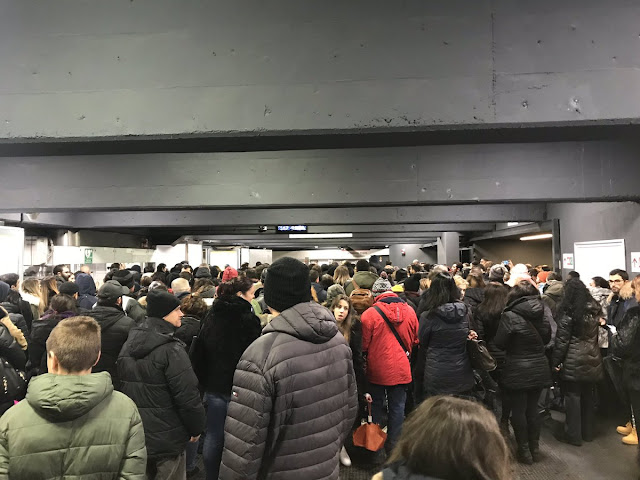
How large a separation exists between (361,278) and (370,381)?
970mm

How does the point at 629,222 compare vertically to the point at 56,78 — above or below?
below

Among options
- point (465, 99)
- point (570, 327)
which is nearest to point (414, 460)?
point (465, 99)

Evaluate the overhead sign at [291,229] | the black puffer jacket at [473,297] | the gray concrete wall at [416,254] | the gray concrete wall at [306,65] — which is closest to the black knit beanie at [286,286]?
the gray concrete wall at [306,65]

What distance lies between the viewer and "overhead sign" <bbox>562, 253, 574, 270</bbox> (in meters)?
8.95

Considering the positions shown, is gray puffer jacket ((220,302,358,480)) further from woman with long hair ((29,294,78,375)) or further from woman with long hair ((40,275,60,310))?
woman with long hair ((40,275,60,310))

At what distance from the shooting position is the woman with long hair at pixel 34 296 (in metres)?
4.85

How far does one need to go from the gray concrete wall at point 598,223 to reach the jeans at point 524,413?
407 cm

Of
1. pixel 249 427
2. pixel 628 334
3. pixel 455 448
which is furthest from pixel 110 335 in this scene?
pixel 628 334

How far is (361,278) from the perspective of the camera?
4.21 meters

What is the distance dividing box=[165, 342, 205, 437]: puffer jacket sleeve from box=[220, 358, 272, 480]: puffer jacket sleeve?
2.69 feet

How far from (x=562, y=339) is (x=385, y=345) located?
201cm

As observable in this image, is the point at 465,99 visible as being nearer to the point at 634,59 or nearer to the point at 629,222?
the point at 634,59

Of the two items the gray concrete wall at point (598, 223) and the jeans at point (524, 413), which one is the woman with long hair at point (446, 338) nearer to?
the jeans at point (524, 413)

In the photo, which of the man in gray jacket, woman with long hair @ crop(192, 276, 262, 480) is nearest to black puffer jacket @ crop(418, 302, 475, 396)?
woman with long hair @ crop(192, 276, 262, 480)
